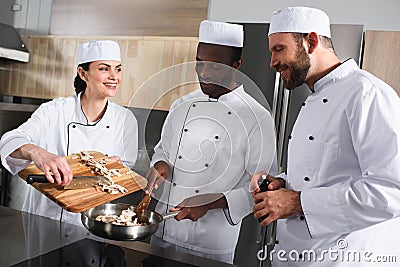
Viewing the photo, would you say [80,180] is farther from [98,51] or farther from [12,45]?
[12,45]

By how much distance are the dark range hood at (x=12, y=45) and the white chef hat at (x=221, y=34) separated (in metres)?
0.74

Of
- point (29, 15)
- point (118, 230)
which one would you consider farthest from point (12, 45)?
point (118, 230)

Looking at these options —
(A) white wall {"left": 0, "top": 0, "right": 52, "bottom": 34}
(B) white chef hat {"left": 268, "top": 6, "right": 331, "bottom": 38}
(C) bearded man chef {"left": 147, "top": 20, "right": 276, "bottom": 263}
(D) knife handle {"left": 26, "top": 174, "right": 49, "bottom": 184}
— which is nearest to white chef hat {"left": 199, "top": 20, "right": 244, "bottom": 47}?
(C) bearded man chef {"left": 147, "top": 20, "right": 276, "bottom": 263}

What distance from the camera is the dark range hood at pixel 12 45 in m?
1.47

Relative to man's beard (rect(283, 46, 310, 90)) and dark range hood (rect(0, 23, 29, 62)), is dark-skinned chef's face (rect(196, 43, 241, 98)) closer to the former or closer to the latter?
man's beard (rect(283, 46, 310, 90))

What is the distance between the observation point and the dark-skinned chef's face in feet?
3.44

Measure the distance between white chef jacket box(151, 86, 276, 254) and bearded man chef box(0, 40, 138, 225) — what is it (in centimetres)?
15

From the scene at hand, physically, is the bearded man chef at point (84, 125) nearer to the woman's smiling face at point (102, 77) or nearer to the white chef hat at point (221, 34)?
the woman's smiling face at point (102, 77)

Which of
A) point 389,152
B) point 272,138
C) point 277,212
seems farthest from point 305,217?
point 272,138

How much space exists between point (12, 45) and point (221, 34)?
836 mm

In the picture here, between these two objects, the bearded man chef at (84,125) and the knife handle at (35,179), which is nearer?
the knife handle at (35,179)

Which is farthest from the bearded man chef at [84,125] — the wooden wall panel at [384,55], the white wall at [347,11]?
the wooden wall panel at [384,55]

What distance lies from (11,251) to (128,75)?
0.71 meters

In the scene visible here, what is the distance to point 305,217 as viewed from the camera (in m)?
0.82
